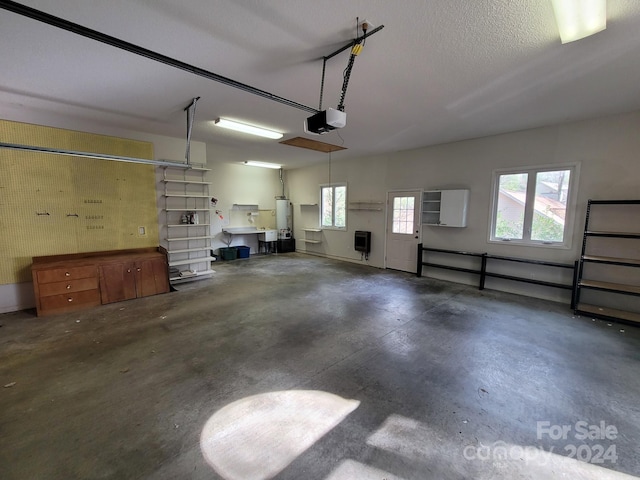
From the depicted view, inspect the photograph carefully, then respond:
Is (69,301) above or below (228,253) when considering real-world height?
below

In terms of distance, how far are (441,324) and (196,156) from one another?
5679mm

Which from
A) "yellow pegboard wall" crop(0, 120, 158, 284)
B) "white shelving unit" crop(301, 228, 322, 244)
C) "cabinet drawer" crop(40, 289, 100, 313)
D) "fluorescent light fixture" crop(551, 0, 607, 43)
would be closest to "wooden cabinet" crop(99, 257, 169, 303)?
"cabinet drawer" crop(40, 289, 100, 313)

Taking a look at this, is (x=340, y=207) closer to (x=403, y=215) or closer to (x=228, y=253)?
(x=403, y=215)

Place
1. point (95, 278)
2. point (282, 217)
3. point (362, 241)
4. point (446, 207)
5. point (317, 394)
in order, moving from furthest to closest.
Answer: point (282, 217), point (362, 241), point (446, 207), point (95, 278), point (317, 394)

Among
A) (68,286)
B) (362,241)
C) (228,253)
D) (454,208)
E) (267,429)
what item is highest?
(454,208)

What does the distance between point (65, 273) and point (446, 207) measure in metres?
6.81

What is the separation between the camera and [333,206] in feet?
27.9

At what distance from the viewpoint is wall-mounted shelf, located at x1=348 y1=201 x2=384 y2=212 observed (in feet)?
23.6

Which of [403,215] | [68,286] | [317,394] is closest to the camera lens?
[317,394]

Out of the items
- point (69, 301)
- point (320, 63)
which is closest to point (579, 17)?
point (320, 63)

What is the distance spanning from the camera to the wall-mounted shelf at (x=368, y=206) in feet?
23.6

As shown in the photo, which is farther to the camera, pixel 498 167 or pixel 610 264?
pixel 498 167

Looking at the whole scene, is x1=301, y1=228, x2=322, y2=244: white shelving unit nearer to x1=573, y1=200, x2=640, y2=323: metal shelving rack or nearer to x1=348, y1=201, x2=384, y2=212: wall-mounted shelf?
x1=348, y1=201, x2=384, y2=212: wall-mounted shelf

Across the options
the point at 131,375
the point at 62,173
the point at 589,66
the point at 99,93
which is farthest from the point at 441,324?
the point at 62,173
